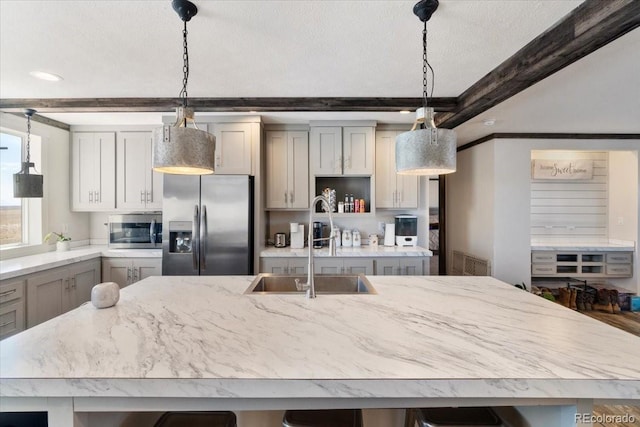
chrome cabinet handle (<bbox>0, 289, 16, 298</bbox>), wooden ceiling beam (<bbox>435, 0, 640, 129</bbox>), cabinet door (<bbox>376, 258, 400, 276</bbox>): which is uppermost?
wooden ceiling beam (<bbox>435, 0, 640, 129</bbox>)

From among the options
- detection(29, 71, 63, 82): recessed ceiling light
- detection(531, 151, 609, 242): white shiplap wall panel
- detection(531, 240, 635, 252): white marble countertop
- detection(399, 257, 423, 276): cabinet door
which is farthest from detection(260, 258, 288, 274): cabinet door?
detection(531, 151, 609, 242): white shiplap wall panel

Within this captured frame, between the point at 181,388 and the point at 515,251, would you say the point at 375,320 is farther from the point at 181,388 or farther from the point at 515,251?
the point at 515,251

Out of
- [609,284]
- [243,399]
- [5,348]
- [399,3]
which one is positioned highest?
[399,3]

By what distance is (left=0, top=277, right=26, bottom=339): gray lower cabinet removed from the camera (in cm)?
241

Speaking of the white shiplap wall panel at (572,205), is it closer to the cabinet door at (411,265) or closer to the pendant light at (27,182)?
the cabinet door at (411,265)

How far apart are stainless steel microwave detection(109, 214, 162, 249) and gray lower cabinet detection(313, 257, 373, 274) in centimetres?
205

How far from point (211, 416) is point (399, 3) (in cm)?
218

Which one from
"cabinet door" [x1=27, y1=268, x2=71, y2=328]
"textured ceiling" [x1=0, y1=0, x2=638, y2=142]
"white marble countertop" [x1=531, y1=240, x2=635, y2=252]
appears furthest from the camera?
"white marble countertop" [x1=531, y1=240, x2=635, y2=252]

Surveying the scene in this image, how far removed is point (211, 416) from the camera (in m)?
1.23

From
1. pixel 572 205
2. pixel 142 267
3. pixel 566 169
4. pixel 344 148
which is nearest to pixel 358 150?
pixel 344 148

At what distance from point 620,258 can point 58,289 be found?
7.07 metres

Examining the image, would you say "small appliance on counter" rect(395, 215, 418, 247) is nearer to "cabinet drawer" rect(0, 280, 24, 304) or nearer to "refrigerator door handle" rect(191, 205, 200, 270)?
"refrigerator door handle" rect(191, 205, 200, 270)

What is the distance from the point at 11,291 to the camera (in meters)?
2.46

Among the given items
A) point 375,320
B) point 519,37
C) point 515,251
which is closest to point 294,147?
point 519,37
